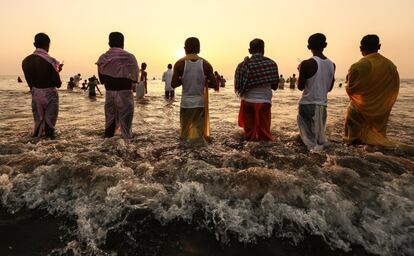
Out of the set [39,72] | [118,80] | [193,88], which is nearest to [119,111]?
[118,80]

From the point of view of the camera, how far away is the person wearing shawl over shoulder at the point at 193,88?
6.11m

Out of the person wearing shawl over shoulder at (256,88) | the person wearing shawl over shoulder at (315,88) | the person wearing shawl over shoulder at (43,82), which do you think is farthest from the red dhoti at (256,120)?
the person wearing shawl over shoulder at (43,82)

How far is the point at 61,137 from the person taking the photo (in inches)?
275

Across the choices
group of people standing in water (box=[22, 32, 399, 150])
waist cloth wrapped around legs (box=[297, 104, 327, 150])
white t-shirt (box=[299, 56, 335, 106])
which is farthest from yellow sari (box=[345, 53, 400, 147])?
waist cloth wrapped around legs (box=[297, 104, 327, 150])

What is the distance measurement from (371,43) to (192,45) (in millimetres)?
3200

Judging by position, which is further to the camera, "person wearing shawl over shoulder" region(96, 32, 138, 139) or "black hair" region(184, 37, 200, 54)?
"person wearing shawl over shoulder" region(96, 32, 138, 139)

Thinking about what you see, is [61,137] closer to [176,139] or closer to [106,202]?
[176,139]

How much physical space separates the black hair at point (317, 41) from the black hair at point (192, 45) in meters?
1.96

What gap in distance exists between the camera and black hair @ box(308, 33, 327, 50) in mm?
5926

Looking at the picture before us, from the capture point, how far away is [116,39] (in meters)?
6.33

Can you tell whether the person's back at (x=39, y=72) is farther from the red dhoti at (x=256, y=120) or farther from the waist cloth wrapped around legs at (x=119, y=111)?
the red dhoti at (x=256, y=120)

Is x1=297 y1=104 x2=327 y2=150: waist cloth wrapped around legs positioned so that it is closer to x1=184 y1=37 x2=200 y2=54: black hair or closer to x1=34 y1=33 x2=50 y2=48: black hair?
x1=184 y1=37 x2=200 y2=54: black hair

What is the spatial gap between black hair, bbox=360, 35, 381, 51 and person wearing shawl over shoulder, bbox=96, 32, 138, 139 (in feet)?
13.8

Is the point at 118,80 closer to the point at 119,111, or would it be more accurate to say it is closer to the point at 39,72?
the point at 119,111
